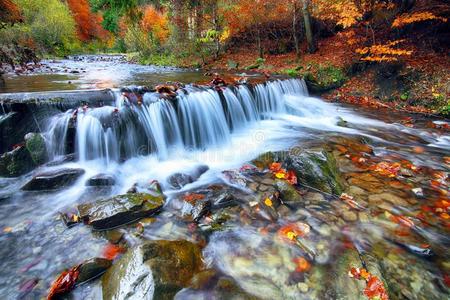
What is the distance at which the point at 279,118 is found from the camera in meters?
8.31

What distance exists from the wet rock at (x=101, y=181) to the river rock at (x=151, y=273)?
6.94 feet

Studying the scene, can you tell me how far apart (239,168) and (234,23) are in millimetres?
11775

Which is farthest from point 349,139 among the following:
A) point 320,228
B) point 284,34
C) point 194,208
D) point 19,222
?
point 284,34

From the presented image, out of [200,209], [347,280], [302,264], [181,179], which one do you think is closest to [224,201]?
[200,209]

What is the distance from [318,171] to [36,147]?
4889mm

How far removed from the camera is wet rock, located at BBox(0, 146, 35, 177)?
174 inches

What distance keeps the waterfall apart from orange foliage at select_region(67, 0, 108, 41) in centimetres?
4208

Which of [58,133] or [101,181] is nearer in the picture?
[101,181]

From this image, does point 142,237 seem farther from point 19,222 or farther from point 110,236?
point 19,222

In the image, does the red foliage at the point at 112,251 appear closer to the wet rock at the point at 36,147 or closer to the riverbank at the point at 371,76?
the wet rock at the point at 36,147

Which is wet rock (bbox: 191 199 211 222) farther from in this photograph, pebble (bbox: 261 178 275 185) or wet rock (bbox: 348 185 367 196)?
wet rock (bbox: 348 185 367 196)

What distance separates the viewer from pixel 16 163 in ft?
14.7

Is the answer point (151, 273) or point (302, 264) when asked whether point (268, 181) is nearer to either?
point (302, 264)

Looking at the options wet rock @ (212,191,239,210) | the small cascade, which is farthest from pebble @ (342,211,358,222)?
the small cascade
